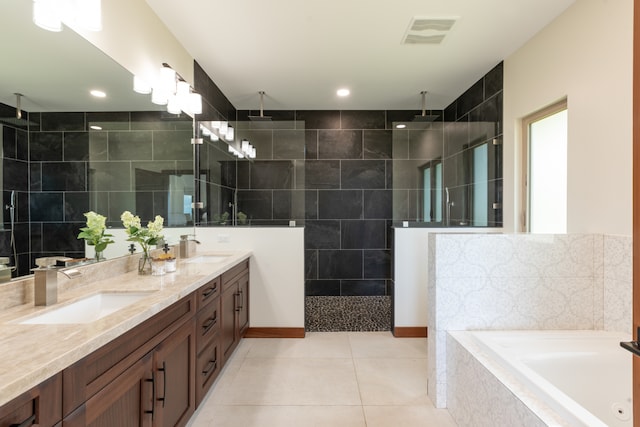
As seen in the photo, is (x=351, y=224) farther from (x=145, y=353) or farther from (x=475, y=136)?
(x=145, y=353)

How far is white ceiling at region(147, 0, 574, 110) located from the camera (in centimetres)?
215

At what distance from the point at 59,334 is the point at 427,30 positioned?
2772 millimetres

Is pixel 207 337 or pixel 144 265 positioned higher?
pixel 144 265

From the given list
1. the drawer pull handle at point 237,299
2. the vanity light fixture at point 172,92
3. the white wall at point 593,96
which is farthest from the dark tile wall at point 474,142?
the vanity light fixture at point 172,92

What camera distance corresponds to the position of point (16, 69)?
1.28 metres

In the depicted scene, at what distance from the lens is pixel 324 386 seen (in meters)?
2.20

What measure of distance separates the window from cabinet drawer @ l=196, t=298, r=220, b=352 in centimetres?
251

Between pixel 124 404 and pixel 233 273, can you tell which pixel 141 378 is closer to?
pixel 124 404

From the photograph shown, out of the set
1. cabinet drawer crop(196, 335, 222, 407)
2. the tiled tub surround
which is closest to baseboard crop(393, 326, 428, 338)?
the tiled tub surround

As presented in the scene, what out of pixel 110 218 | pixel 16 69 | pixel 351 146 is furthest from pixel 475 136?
pixel 16 69

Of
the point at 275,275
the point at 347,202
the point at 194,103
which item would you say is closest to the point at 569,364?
the point at 275,275

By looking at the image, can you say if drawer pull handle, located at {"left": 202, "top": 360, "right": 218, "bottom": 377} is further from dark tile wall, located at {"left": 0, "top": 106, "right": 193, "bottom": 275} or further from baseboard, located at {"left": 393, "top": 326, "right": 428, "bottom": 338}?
baseboard, located at {"left": 393, "top": 326, "right": 428, "bottom": 338}

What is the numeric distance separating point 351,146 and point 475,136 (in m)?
1.55

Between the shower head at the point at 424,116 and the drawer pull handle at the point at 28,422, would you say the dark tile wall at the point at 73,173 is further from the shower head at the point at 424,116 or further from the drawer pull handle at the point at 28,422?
the shower head at the point at 424,116
